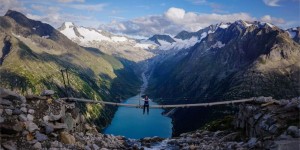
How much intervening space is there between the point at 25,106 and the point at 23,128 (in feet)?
9.66

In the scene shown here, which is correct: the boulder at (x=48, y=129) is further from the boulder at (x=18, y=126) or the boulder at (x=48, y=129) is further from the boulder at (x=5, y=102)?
the boulder at (x=5, y=102)

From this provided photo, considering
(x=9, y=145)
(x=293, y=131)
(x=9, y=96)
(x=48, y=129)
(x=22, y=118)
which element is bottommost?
(x=9, y=145)

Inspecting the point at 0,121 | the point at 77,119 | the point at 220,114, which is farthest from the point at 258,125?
the point at 220,114

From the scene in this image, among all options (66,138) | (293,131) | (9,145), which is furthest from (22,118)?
(293,131)

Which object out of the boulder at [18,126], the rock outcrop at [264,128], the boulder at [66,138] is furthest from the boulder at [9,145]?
the rock outcrop at [264,128]

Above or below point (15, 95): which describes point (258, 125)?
below

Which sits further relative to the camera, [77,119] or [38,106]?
[77,119]

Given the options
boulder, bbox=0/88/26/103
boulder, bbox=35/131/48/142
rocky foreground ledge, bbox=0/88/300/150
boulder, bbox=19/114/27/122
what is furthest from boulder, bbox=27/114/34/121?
boulder, bbox=0/88/26/103

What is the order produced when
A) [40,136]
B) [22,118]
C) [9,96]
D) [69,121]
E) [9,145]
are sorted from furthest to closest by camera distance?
[69,121] → [9,96] → [22,118] → [40,136] → [9,145]

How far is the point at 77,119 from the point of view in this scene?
35.4 meters

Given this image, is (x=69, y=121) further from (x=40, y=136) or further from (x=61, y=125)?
(x=40, y=136)

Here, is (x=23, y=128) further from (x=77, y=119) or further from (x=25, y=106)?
(x=77, y=119)

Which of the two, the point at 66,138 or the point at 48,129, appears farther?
the point at 66,138

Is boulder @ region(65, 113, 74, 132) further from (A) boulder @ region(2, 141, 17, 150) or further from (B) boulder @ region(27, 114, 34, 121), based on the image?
(A) boulder @ region(2, 141, 17, 150)
